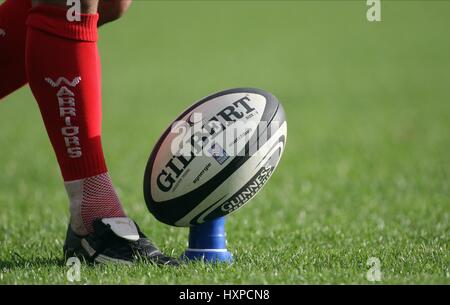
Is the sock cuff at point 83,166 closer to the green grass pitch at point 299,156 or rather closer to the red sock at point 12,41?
the green grass pitch at point 299,156

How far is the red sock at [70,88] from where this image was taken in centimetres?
312

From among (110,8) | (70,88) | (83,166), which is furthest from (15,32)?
(83,166)

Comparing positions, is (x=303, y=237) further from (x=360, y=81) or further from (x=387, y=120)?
(x=360, y=81)

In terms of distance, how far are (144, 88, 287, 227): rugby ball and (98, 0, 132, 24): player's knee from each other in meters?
0.59

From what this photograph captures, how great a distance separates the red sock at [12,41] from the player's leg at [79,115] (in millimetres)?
356

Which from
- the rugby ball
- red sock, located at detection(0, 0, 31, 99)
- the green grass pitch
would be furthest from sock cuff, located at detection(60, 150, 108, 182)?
red sock, located at detection(0, 0, 31, 99)

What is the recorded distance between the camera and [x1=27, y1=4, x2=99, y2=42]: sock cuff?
10.2 feet

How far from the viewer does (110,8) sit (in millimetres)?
3533

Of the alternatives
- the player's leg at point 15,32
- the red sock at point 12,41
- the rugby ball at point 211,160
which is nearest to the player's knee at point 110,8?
the player's leg at point 15,32

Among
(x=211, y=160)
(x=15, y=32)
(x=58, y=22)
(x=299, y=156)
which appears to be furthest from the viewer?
(x=299, y=156)

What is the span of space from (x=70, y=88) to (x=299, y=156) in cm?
511

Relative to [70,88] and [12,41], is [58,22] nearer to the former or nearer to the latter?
[70,88]

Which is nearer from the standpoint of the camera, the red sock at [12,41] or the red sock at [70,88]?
the red sock at [70,88]

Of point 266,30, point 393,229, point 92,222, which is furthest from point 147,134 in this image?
point 266,30
